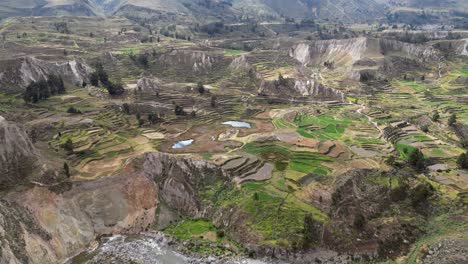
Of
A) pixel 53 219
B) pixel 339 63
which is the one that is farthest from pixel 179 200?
pixel 339 63

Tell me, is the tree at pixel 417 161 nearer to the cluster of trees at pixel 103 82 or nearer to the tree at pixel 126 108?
the tree at pixel 126 108

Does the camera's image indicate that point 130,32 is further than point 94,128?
Yes

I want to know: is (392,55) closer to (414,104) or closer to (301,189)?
(414,104)

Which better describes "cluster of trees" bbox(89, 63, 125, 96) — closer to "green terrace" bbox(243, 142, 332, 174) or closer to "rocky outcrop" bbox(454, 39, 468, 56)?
"green terrace" bbox(243, 142, 332, 174)

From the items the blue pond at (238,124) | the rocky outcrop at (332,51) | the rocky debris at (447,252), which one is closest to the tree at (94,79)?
the blue pond at (238,124)

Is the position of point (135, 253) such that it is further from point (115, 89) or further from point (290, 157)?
point (115, 89)

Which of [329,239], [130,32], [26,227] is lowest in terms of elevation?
[329,239]

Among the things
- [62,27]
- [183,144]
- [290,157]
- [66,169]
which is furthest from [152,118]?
[62,27]
